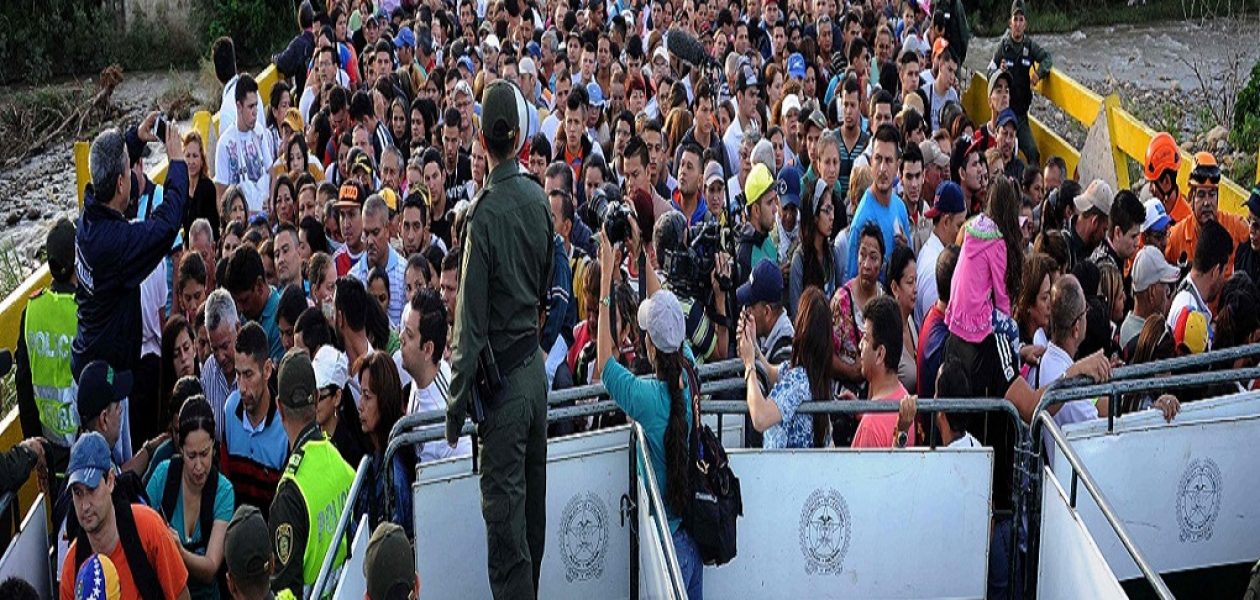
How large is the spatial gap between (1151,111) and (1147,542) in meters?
14.0

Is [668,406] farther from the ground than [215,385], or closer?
farther from the ground

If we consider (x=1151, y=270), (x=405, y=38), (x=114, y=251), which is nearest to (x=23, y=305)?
(x=114, y=251)

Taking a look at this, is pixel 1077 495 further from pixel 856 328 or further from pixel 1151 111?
pixel 1151 111

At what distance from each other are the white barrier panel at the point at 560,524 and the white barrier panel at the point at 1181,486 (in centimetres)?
185

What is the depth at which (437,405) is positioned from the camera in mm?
6598

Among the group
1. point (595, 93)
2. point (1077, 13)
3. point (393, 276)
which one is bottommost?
point (393, 276)

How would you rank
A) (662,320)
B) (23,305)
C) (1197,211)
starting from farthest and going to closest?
(23,305)
(1197,211)
(662,320)

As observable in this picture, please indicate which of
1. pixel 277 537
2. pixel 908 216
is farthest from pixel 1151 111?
pixel 277 537

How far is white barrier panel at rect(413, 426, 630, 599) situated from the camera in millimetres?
5898

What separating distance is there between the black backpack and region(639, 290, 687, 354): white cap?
212mm

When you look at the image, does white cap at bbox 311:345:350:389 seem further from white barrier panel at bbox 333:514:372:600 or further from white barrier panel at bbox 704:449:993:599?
white barrier panel at bbox 704:449:993:599

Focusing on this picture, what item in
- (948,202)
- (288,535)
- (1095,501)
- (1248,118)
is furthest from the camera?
(1248,118)

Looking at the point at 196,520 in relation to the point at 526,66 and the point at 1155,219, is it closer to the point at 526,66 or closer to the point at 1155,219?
the point at 1155,219

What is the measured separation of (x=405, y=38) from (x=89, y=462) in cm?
1128
